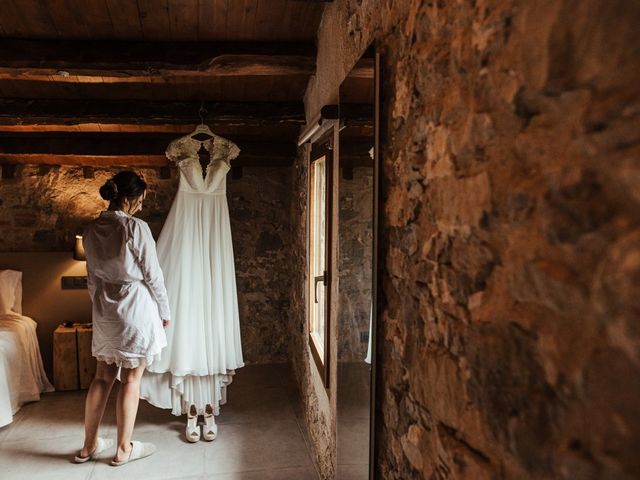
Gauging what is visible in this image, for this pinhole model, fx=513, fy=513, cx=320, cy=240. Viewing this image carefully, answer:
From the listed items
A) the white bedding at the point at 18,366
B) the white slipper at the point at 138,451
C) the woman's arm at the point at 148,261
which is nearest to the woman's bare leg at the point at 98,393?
the white slipper at the point at 138,451

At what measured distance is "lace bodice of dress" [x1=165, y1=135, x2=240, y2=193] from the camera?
11.2 ft

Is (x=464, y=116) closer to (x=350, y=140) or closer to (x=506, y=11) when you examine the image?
(x=506, y=11)

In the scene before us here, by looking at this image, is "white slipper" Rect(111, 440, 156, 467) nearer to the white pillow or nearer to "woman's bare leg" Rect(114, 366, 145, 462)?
"woman's bare leg" Rect(114, 366, 145, 462)

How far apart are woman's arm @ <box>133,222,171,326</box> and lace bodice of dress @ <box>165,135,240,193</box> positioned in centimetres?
56

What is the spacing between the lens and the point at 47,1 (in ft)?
8.60

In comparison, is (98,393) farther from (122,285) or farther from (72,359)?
(72,359)

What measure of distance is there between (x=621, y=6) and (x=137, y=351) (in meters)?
2.91

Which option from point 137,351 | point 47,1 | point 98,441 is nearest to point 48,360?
point 98,441

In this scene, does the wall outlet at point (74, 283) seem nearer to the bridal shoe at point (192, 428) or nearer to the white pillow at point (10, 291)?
the white pillow at point (10, 291)

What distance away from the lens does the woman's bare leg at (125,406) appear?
304 cm

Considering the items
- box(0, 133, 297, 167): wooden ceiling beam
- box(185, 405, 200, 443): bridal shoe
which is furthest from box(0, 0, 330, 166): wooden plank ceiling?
box(185, 405, 200, 443): bridal shoe

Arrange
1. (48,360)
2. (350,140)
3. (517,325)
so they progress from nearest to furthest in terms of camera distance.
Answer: (517,325) < (350,140) < (48,360)

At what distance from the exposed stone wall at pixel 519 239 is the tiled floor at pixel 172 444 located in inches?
78.4

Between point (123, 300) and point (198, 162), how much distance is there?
3.42ft
